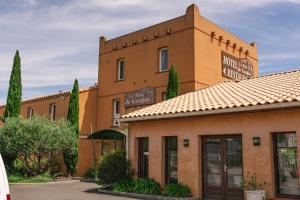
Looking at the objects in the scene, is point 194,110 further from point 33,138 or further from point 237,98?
point 33,138

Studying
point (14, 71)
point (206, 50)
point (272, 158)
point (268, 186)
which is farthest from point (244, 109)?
point (14, 71)

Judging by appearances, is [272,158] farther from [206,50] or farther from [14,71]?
[14,71]

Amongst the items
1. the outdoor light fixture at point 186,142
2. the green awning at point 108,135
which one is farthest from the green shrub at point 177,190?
the green awning at point 108,135

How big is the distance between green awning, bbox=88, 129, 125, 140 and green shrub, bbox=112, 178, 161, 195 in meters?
5.74

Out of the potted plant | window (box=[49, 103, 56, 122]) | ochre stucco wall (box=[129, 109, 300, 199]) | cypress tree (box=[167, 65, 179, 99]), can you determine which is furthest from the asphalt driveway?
window (box=[49, 103, 56, 122])

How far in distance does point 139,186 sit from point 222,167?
12.2 ft

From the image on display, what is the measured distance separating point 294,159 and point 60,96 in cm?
1860

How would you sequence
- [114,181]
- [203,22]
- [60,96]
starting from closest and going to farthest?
[114,181], [203,22], [60,96]

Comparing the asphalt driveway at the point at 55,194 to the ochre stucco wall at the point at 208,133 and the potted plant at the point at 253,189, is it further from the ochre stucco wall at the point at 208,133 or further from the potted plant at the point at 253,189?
the potted plant at the point at 253,189

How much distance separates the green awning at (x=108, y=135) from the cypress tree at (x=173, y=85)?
365 centimetres

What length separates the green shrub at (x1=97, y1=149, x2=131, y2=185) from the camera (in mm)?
16344

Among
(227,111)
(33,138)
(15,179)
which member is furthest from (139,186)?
(15,179)

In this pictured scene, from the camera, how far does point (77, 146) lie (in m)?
23.7

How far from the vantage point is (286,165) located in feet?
39.2
